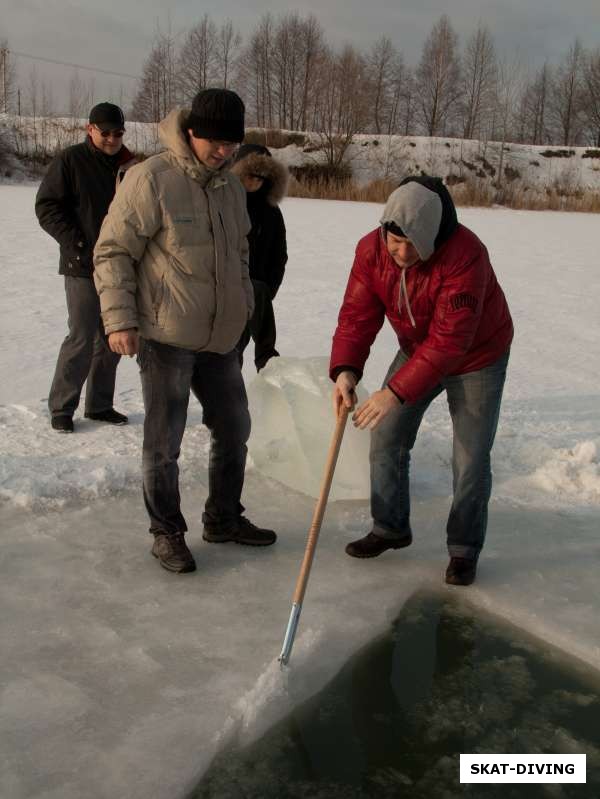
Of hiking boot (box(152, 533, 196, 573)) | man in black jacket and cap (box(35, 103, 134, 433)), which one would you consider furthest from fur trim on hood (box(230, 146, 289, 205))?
hiking boot (box(152, 533, 196, 573))

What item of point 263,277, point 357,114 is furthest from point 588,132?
point 263,277

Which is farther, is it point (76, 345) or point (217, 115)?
point (76, 345)

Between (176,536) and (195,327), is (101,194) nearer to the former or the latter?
(195,327)

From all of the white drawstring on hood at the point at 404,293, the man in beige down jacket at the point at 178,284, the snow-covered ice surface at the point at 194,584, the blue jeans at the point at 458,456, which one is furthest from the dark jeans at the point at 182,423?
the white drawstring on hood at the point at 404,293

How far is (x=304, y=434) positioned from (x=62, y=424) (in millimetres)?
1338

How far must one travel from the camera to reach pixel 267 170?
13.2 feet

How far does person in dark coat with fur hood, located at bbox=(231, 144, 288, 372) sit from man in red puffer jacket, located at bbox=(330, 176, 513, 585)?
102 cm

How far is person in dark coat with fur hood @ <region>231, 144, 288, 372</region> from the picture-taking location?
4000mm

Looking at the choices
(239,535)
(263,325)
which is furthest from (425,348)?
(263,325)

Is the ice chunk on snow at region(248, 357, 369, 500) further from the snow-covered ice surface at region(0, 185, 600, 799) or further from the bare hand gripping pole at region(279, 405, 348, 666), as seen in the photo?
the bare hand gripping pole at region(279, 405, 348, 666)

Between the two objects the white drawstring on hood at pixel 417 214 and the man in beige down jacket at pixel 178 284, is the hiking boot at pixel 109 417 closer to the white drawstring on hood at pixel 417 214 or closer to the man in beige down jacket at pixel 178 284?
the man in beige down jacket at pixel 178 284

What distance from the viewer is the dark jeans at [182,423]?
299cm

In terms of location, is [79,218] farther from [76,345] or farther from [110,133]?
[76,345]

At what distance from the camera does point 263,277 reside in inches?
174
